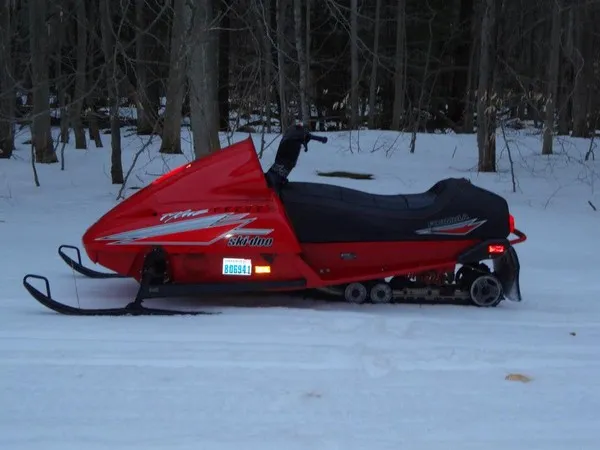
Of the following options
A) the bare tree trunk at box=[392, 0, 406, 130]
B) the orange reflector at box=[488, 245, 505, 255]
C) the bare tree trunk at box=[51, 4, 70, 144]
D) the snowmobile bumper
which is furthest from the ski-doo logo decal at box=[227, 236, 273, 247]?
the bare tree trunk at box=[392, 0, 406, 130]

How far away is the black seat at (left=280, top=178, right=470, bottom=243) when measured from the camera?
479cm

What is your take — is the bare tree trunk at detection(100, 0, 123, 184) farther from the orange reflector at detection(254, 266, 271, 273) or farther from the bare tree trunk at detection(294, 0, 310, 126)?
the orange reflector at detection(254, 266, 271, 273)

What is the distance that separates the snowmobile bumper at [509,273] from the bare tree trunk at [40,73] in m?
11.0

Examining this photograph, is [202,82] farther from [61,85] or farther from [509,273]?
[61,85]

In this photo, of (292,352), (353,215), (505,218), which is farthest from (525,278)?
(292,352)

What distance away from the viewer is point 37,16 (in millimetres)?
14789

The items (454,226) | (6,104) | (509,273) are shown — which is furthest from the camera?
(6,104)

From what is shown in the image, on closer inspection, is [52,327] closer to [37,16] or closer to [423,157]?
[37,16]

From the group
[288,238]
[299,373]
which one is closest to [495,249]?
[288,238]

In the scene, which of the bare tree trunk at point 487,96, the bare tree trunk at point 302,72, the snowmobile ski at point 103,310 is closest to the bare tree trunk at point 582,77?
the bare tree trunk at point 487,96

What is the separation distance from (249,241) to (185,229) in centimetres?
40

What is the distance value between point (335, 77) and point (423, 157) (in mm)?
12624

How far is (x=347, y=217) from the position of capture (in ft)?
15.9


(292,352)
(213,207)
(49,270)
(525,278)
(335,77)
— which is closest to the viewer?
(292,352)
